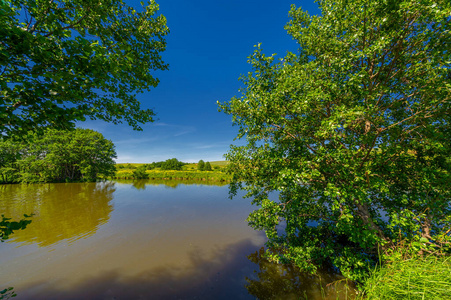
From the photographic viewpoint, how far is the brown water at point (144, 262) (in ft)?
21.8

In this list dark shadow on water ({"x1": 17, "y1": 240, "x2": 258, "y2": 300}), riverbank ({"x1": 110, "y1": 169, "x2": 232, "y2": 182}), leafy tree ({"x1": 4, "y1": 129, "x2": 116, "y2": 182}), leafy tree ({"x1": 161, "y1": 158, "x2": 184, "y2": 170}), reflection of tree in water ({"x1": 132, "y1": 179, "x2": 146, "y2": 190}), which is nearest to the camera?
dark shadow on water ({"x1": 17, "y1": 240, "x2": 258, "y2": 300})

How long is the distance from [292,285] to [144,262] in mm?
8123

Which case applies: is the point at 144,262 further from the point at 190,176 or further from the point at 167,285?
the point at 190,176

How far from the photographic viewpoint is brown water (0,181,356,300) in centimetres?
663

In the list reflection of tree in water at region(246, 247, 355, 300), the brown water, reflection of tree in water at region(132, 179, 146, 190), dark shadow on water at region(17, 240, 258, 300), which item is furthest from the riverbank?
reflection of tree in water at region(246, 247, 355, 300)

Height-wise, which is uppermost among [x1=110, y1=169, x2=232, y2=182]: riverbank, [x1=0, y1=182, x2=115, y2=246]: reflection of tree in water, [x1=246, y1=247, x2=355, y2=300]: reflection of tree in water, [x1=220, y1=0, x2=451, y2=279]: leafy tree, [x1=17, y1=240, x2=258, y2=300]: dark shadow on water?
[x1=220, y1=0, x2=451, y2=279]: leafy tree

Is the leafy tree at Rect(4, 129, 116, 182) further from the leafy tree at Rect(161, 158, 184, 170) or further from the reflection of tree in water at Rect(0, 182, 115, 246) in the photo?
the leafy tree at Rect(161, 158, 184, 170)

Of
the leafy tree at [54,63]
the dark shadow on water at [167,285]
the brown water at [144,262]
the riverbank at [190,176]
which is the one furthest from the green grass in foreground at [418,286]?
the riverbank at [190,176]

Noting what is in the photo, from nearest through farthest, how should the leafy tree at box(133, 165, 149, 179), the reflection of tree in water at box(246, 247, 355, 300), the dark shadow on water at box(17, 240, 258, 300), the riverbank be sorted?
the dark shadow on water at box(17, 240, 258, 300) < the reflection of tree in water at box(246, 247, 355, 300) < the riverbank < the leafy tree at box(133, 165, 149, 179)

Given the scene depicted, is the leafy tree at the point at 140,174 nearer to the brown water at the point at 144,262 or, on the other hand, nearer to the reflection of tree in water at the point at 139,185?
the reflection of tree in water at the point at 139,185

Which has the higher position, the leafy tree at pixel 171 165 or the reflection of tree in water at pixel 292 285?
the leafy tree at pixel 171 165

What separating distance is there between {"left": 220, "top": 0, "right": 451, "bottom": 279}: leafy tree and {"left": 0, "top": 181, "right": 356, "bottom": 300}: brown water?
6.43ft

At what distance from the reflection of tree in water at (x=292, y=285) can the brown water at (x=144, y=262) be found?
0.05 m

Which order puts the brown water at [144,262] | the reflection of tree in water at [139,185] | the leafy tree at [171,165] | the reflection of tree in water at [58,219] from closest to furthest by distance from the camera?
the brown water at [144,262] < the reflection of tree in water at [58,219] < the reflection of tree in water at [139,185] < the leafy tree at [171,165]
